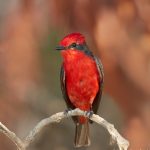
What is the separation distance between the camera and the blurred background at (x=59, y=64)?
86.6 inches

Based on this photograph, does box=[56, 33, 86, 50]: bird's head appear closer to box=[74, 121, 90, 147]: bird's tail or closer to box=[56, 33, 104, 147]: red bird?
box=[56, 33, 104, 147]: red bird

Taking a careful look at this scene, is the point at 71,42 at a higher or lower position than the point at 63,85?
higher

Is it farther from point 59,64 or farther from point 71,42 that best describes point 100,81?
point 59,64

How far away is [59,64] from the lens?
2.16 meters

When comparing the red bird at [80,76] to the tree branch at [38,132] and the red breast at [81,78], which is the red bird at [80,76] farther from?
the tree branch at [38,132]

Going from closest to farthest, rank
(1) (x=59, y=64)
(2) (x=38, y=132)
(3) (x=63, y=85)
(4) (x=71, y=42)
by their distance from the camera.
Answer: (2) (x=38, y=132) → (4) (x=71, y=42) → (3) (x=63, y=85) → (1) (x=59, y=64)

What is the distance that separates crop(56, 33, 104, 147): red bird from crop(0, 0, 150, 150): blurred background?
258mm

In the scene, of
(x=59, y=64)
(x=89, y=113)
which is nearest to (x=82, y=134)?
(x=89, y=113)

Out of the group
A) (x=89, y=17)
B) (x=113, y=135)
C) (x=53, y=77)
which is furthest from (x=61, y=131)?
(x=113, y=135)

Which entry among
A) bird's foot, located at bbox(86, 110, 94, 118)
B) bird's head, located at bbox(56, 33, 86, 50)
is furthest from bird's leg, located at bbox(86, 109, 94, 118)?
bird's head, located at bbox(56, 33, 86, 50)

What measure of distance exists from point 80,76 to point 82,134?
19cm

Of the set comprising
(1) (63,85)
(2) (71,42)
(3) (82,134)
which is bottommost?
(3) (82,134)

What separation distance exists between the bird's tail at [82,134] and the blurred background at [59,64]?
19 cm

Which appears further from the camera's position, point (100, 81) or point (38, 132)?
point (100, 81)
